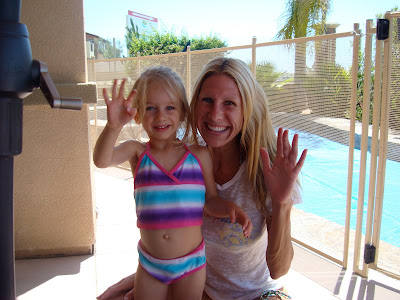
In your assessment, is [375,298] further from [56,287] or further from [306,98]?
[56,287]

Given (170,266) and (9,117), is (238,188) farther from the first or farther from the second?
(9,117)

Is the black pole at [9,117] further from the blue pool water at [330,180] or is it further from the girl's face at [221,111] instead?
the blue pool water at [330,180]

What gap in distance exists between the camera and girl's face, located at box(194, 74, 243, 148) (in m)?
1.45

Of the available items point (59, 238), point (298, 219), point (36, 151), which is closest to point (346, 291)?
point (298, 219)

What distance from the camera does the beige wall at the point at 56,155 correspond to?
3385 millimetres

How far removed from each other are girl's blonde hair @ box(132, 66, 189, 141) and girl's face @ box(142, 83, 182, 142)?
0.01 metres

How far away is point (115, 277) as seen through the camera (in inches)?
132

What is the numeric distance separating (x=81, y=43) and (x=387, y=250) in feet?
12.4

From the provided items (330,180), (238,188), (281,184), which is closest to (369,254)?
(330,180)

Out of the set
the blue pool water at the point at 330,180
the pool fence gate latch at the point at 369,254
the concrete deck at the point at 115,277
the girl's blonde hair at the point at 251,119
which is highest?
the girl's blonde hair at the point at 251,119

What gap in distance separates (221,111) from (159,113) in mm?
237

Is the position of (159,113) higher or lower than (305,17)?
lower

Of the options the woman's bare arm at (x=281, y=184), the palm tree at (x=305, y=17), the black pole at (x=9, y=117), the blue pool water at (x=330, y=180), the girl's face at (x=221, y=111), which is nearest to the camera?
the black pole at (x=9, y=117)

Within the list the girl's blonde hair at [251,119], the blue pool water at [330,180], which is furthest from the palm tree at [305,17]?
the girl's blonde hair at [251,119]
